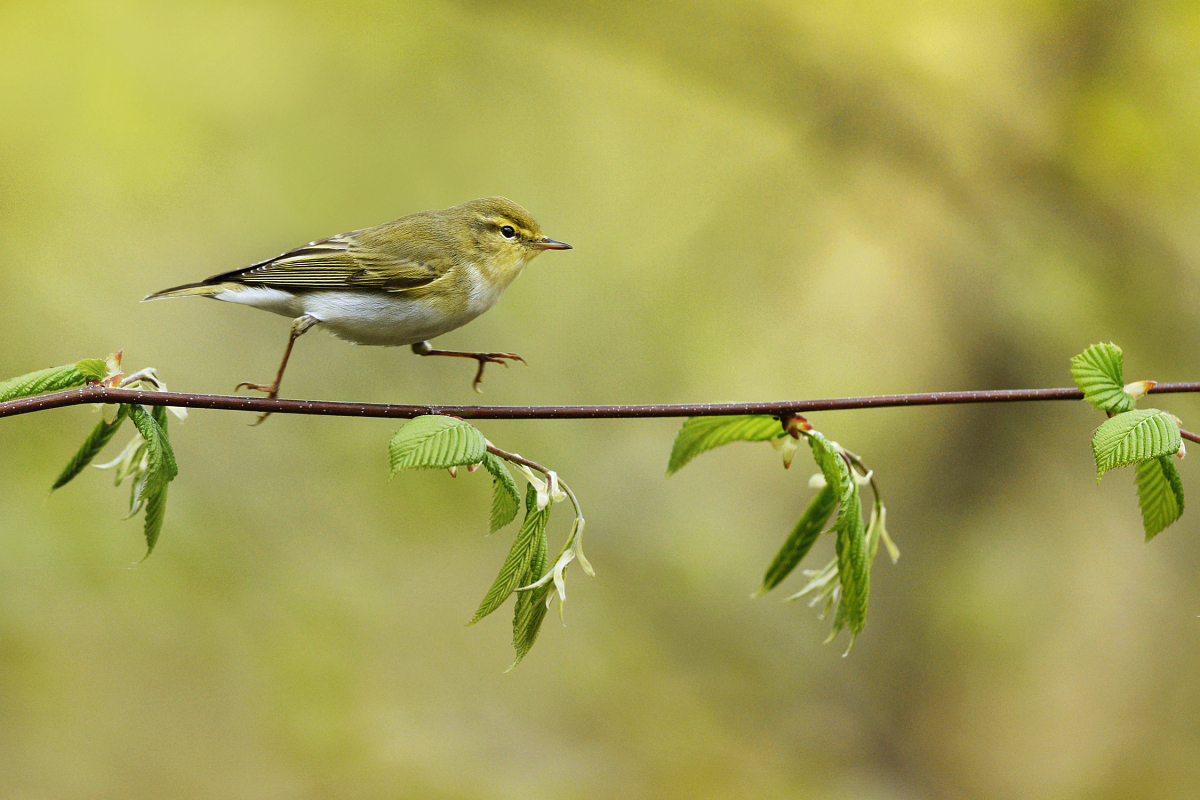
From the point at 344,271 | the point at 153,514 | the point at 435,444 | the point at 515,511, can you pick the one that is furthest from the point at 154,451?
the point at 344,271

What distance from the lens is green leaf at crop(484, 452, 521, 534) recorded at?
66.9 inches

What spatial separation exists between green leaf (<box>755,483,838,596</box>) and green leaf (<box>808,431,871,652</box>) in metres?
0.16

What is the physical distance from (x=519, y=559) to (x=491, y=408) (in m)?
A: 0.31

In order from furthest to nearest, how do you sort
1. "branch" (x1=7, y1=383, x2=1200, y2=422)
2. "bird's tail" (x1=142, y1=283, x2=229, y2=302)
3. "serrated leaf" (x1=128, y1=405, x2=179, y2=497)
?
"bird's tail" (x1=142, y1=283, x2=229, y2=302) < "serrated leaf" (x1=128, y1=405, x2=179, y2=497) < "branch" (x1=7, y1=383, x2=1200, y2=422)

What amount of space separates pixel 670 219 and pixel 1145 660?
13.7 feet

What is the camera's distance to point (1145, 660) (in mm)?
5773

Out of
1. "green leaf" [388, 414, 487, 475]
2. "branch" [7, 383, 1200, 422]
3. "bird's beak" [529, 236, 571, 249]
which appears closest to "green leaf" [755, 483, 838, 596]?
"branch" [7, 383, 1200, 422]

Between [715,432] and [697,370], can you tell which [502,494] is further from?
[697,370]

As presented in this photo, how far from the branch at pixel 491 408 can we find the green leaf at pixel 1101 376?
4 cm

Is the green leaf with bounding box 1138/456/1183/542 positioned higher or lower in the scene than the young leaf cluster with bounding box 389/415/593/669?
higher

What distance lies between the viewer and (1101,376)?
1.84 meters

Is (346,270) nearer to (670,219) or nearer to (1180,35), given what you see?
(670,219)

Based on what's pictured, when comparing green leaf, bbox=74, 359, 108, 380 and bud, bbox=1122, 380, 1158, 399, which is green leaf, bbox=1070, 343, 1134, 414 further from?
green leaf, bbox=74, 359, 108, 380

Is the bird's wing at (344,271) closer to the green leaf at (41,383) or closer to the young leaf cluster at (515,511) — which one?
the green leaf at (41,383)
